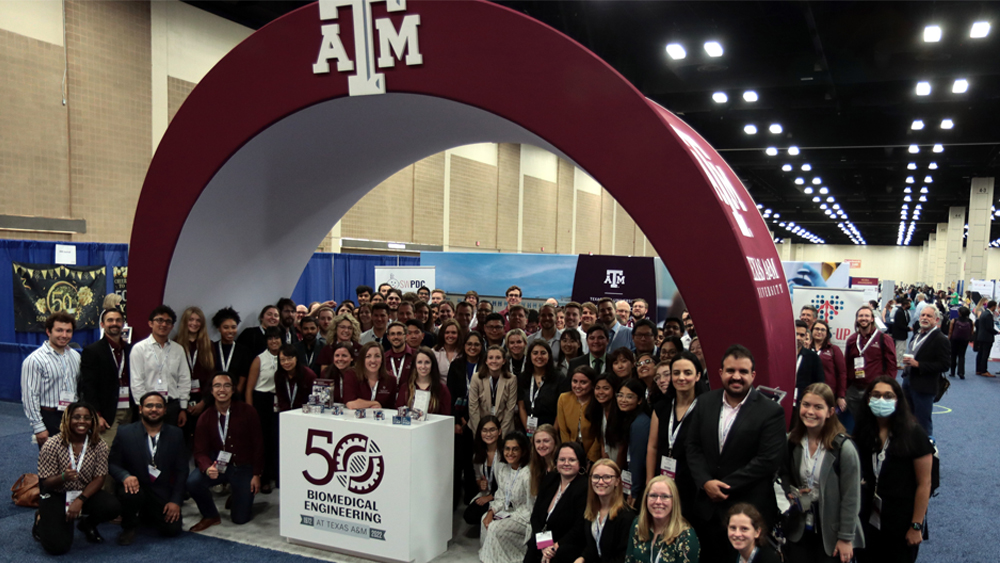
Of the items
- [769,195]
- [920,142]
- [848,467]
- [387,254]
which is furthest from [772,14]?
[769,195]

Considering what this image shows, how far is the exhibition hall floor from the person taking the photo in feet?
15.6

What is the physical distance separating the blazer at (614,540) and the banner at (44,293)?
839 centimetres

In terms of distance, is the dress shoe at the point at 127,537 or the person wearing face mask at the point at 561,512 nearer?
the person wearing face mask at the point at 561,512

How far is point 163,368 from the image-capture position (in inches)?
218

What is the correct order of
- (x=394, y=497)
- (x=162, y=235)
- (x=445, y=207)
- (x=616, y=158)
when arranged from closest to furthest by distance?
(x=616, y=158)
(x=394, y=497)
(x=162, y=235)
(x=445, y=207)

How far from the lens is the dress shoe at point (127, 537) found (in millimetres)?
4922

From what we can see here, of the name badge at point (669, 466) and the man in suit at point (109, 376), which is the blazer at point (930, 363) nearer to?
the name badge at point (669, 466)

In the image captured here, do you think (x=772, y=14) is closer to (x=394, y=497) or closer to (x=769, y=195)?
(x=394, y=497)

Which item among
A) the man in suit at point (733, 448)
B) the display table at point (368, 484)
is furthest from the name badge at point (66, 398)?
the man in suit at point (733, 448)

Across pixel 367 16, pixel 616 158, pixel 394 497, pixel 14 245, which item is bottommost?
pixel 394 497

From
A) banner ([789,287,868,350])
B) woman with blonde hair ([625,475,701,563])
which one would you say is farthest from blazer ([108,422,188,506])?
banner ([789,287,868,350])

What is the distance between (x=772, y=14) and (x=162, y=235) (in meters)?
8.60

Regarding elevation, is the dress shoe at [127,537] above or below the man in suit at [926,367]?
below

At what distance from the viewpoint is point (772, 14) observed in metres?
10.1
